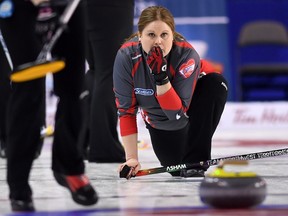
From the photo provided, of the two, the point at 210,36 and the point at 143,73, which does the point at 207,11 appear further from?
the point at 143,73

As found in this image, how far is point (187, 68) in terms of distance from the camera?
111 inches

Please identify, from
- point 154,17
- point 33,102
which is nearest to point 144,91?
point 154,17

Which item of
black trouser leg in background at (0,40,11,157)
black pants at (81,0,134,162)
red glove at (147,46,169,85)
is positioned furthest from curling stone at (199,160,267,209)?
black trouser leg in background at (0,40,11,157)

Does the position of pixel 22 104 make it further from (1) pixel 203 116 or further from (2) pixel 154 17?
(1) pixel 203 116

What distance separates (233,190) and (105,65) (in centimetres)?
165

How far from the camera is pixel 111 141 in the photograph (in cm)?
355

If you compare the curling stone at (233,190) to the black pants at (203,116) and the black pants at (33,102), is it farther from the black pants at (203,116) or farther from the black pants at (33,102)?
the black pants at (203,116)

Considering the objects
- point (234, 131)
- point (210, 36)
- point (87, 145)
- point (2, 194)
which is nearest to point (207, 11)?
point (210, 36)

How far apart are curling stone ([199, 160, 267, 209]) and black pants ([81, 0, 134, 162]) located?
1527mm

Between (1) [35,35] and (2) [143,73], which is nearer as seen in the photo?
(1) [35,35]

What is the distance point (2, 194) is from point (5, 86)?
1373 millimetres

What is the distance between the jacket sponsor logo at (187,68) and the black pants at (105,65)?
0.76m

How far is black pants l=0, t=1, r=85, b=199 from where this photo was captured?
203 centimetres

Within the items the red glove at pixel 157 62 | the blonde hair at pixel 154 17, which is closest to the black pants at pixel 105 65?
the blonde hair at pixel 154 17
